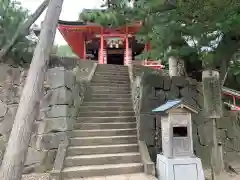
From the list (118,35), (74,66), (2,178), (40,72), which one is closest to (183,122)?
(40,72)

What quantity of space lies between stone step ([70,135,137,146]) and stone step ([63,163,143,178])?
2.51ft

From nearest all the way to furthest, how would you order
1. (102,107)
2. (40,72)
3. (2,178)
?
(2,178) < (40,72) < (102,107)

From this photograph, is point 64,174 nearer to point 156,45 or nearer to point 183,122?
point 183,122

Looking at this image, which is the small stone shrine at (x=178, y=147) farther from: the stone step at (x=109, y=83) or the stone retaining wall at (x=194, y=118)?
the stone step at (x=109, y=83)

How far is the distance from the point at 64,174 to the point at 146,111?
8.46 feet

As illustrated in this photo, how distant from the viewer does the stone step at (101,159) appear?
5320 mm

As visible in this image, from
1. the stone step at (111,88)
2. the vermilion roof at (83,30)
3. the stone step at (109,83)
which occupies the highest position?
the vermilion roof at (83,30)

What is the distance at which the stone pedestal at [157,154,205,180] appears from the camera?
4.79 metres

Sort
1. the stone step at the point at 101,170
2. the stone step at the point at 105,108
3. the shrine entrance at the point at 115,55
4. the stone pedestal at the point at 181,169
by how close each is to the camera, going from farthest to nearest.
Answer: the shrine entrance at the point at 115,55 < the stone step at the point at 105,108 < the stone step at the point at 101,170 < the stone pedestal at the point at 181,169

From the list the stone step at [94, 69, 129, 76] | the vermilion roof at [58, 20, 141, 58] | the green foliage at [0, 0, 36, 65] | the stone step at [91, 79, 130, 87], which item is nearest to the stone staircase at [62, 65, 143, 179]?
the stone step at [91, 79, 130, 87]

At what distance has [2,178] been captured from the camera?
3.28m

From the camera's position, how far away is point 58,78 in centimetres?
604

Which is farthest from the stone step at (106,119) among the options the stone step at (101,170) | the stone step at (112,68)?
the stone step at (112,68)

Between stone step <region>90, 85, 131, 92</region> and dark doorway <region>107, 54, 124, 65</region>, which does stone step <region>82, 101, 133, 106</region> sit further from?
dark doorway <region>107, 54, 124, 65</region>
